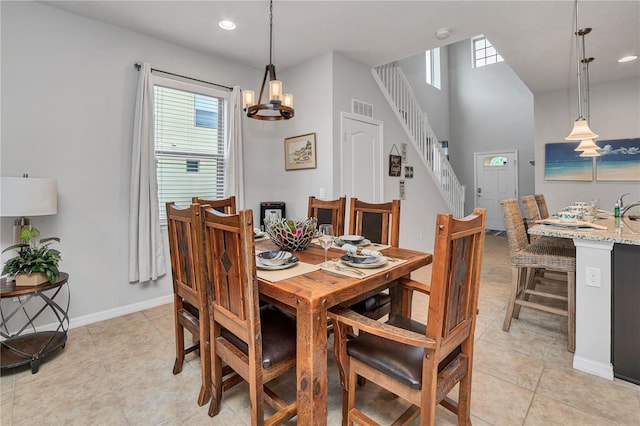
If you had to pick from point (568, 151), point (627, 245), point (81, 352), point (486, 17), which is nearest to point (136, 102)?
point (81, 352)

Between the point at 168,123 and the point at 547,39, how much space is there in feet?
14.1

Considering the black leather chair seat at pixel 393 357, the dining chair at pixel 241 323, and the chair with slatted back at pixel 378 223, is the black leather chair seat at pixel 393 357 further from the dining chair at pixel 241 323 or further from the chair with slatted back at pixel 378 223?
the chair with slatted back at pixel 378 223

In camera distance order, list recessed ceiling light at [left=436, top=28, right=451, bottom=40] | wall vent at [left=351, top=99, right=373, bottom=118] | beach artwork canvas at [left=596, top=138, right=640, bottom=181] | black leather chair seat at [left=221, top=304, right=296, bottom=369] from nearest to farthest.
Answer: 1. black leather chair seat at [left=221, top=304, right=296, bottom=369]
2. recessed ceiling light at [left=436, top=28, right=451, bottom=40]
3. wall vent at [left=351, top=99, right=373, bottom=118]
4. beach artwork canvas at [left=596, top=138, right=640, bottom=181]

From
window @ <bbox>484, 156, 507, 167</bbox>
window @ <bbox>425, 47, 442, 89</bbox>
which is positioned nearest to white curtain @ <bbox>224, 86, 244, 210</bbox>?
window @ <bbox>425, 47, 442, 89</bbox>

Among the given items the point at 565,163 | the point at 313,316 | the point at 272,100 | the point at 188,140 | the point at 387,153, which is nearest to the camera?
the point at 313,316

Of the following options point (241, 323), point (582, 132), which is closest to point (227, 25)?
point (241, 323)

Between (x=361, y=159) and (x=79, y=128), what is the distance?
118 inches

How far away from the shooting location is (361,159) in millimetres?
4043

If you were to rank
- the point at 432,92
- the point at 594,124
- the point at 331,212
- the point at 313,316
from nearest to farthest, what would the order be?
the point at 313,316 → the point at 331,212 → the point at 594,124 → the point at 432,92

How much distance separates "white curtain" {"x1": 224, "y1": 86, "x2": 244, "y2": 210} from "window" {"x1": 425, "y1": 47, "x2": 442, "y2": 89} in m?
5.41

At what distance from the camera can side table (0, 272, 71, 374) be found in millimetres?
2049

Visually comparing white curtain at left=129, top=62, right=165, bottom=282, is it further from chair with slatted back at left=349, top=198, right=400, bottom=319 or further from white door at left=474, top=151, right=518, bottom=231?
white door at left=474, top=151, right=518, bottom=231

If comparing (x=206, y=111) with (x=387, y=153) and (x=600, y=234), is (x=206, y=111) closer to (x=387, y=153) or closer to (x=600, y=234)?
(x=387, y=153)

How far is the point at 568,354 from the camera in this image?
7.18ft
